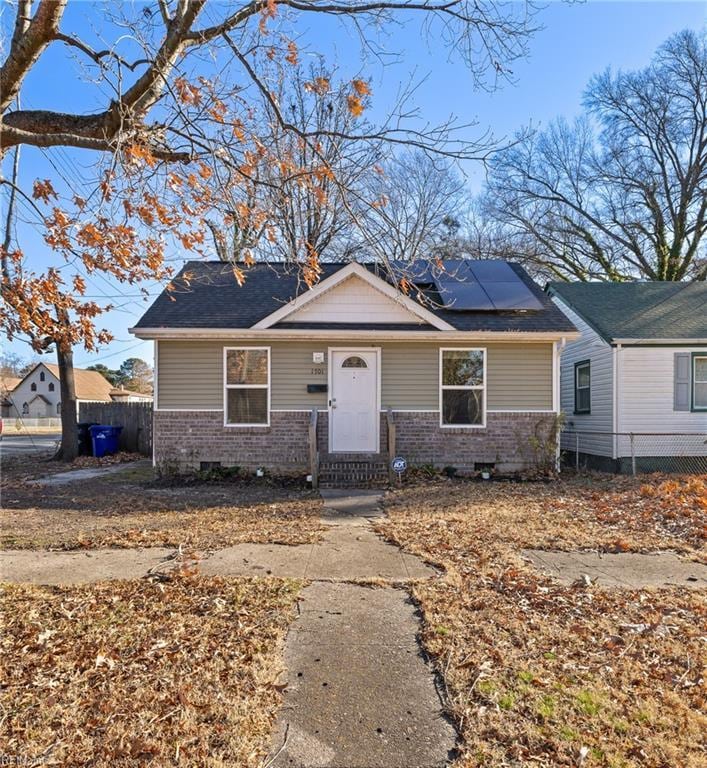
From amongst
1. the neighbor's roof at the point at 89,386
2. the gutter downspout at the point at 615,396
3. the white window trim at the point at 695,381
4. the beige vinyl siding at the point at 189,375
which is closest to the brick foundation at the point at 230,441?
the beige vinyl siding at the point at 189,375

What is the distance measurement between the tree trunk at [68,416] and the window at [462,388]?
10423mm

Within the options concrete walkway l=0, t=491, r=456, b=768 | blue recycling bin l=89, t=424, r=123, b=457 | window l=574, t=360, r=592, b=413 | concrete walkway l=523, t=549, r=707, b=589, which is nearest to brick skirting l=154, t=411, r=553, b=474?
window l=574, t=360, r=592, b=413

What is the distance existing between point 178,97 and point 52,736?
4.21 metres

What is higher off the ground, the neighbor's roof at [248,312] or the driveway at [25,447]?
the neighbor's roof at [248,312]

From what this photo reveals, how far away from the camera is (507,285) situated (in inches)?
484

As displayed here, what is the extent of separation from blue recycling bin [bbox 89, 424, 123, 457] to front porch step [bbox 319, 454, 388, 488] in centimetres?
836

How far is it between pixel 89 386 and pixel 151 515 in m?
48.3

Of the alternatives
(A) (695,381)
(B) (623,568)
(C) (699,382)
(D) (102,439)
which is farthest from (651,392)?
(D) (102,439)

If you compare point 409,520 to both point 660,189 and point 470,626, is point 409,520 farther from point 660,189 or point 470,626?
point 660,189

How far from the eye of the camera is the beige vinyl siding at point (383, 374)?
1074 cm

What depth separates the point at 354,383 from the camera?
10.9 m

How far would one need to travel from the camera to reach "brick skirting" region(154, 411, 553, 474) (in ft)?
35.2

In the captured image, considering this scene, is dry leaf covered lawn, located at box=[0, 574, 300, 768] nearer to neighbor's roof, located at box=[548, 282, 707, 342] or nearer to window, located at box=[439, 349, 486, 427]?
window, located at box=[439, 349, 486, 427]

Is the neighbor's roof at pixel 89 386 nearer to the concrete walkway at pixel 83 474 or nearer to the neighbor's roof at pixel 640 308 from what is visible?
the concrete walkway at pixel 83 474
